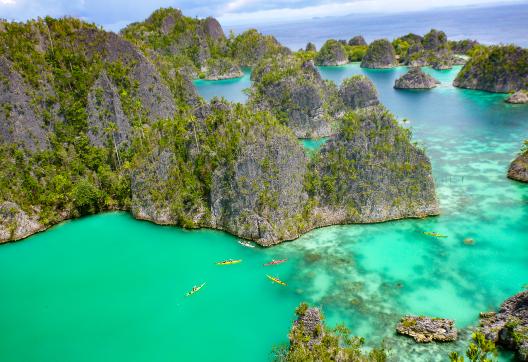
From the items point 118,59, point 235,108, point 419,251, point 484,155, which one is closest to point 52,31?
point 118,59

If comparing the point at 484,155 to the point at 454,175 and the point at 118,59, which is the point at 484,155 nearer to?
the point at 454,175

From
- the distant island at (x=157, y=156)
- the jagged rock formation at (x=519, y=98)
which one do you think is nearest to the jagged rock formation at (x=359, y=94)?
the distant island at (x=157, y=156)

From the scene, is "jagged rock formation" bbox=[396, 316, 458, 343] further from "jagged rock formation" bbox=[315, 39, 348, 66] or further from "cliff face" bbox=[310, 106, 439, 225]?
"jagged rock formation" bbox=[315, 39, 348, 66]

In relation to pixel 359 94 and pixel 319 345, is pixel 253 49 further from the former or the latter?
pixel 319 345

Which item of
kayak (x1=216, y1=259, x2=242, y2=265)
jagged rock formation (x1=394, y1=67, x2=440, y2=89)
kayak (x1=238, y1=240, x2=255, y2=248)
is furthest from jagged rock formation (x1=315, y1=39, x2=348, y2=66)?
kayak (x1=216, y1=259, x2=242, y2=265)

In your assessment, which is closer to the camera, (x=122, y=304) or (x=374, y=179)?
(x=122, y=304)
